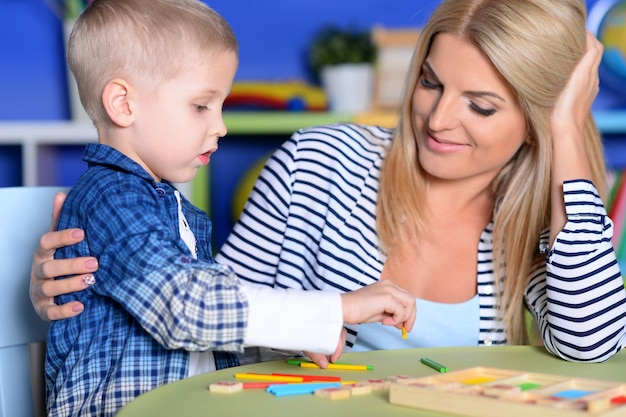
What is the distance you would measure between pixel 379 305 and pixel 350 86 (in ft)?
6.08

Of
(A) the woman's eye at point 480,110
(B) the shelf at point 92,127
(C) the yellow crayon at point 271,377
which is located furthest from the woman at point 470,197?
(B) the shelf at point 92,127

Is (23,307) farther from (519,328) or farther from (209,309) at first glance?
(519,328)

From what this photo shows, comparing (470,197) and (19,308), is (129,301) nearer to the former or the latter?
(19,308)

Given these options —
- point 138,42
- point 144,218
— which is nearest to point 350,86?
point 138,42

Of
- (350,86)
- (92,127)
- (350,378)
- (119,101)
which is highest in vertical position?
(350,86)

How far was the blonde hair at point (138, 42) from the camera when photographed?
123 centimetres

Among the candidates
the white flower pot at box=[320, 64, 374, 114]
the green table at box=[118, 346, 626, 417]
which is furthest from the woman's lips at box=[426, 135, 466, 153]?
the white flower pot at box=[320, 64, 374, 114]

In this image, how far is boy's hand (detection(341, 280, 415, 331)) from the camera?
1170mm

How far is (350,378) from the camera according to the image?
121cm

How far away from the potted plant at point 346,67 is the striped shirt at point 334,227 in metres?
1.07

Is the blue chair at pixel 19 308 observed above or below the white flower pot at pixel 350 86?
below

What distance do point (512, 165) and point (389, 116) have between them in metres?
1.08

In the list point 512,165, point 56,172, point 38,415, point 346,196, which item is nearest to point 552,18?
point 512,165

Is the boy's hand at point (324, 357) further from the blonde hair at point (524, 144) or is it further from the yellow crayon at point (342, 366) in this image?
the blonde hair at point (524, 144)
